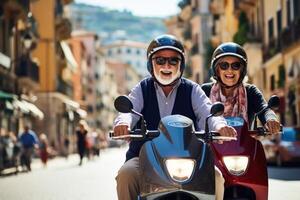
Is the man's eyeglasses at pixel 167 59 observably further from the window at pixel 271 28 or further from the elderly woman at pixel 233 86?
the window at pixel 271 28

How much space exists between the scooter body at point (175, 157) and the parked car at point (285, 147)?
19929mm

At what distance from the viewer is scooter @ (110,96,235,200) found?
4.62 m

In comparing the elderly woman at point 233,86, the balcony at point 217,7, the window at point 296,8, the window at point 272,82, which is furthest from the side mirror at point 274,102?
the balcony at point 217,7

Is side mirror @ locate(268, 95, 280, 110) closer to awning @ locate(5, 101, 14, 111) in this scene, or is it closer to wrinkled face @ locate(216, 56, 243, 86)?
wrinkled face @ locate(216, 56, 243, 86)

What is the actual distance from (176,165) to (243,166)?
1.45 metres

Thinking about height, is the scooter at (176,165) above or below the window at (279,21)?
below

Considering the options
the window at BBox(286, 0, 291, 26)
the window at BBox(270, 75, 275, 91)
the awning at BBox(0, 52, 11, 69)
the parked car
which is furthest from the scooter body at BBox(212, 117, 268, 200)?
the window at BBox(270, 75, 275, 91)

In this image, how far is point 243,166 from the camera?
19.7ft

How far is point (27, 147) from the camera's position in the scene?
2669cm

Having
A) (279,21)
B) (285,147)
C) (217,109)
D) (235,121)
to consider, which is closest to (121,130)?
(217,109)

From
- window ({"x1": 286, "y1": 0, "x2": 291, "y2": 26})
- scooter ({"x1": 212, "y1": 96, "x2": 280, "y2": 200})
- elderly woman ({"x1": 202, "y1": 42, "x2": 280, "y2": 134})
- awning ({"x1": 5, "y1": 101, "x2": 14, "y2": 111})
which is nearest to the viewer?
scooter ({"x1": 212, "y1": 96, "x2": 280, "y2": 200})

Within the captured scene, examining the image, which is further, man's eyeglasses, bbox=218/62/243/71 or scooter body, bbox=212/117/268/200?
man's eyeglasses, bbox=218/62/243/71

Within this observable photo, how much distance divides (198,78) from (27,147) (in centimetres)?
4634

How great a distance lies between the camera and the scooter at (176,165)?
4621 millimetres
